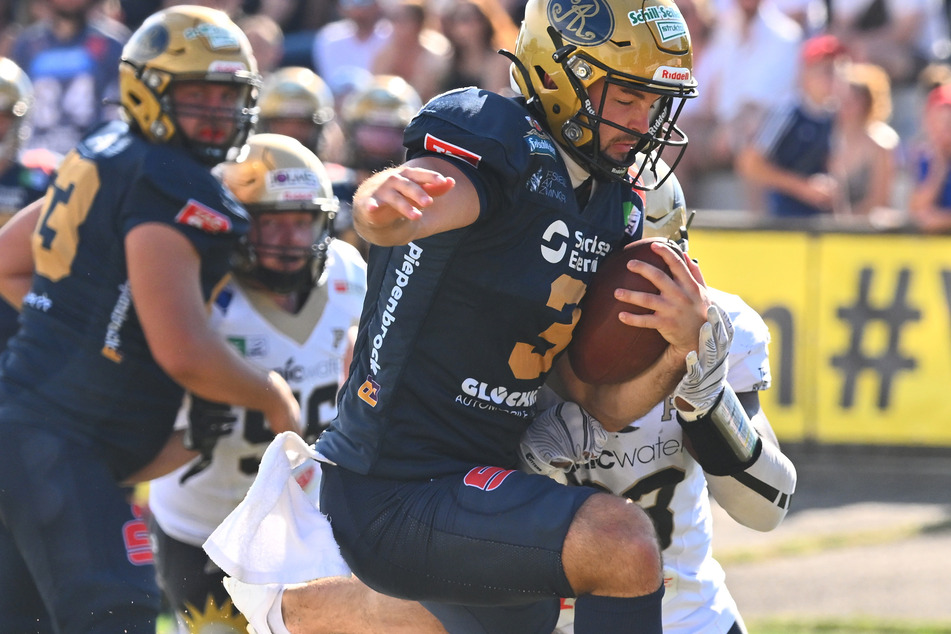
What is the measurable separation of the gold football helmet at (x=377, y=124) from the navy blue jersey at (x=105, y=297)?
11.1ft

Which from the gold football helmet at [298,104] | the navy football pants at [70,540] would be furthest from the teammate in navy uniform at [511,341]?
the gold football helmet at [298,104]

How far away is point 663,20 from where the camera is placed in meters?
3.18

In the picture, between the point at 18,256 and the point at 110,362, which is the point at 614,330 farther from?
the point at 18,256

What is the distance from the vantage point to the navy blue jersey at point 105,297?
3.93 m

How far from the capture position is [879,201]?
8.27 metres

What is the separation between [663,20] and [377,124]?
173 inches

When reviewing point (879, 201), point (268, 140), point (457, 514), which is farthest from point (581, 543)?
point (879, 201)

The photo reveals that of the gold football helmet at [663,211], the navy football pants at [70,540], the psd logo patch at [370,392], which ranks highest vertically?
the gold football helmet at [663,211]

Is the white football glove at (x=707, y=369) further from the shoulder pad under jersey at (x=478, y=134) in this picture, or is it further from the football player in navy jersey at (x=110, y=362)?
the football player in navy jersey at (x=110, y=362)

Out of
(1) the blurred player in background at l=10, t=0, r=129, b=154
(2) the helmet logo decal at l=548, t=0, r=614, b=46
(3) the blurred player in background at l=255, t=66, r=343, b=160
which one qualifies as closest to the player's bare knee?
(2) the helmet logo decal at l=548, t=0, r=614, b=46

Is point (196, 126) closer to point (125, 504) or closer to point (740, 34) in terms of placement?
point (125, 504)

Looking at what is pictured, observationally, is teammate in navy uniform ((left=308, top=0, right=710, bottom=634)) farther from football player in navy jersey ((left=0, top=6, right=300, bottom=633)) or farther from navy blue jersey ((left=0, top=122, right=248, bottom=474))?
navy blue jersey ((left=0, top=122, right=248, bottom=474))

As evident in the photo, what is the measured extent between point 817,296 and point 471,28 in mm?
2780

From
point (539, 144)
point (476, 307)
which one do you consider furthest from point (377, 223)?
point (539, 144)
